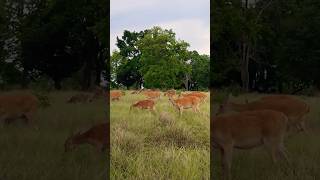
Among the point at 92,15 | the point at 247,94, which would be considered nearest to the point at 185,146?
the point at 247,94

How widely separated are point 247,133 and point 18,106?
97.5 inches

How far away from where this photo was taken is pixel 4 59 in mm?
4535

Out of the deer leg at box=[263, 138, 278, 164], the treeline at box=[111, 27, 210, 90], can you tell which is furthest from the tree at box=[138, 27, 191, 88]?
the deer leg at box=[263, 138, 278, 164]

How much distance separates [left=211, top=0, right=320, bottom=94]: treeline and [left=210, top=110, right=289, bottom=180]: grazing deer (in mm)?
960

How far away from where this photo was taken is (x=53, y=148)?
3.89m

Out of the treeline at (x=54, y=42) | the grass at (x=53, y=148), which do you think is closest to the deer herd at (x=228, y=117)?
the grass at (x=53, y=148)

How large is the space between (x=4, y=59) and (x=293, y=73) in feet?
9.44

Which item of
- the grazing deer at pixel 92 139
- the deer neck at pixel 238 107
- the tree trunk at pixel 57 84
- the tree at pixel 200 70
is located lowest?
the grazing deer at pixel 92 139

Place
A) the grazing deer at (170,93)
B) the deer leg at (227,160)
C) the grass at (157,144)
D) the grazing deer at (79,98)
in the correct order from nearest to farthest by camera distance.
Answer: the deer leg at (227,160) < the grass at (157,144) < the grazing deer at (79,98) < the grazing deer at (170,93)

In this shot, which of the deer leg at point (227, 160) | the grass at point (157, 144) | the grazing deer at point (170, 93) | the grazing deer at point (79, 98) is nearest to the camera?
the deer leg at point (227, 160)

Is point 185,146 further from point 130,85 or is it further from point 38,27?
point 38,27

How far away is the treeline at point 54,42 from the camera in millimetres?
4375

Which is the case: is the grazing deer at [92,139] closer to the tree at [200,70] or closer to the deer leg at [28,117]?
the deer leg at [28,117]

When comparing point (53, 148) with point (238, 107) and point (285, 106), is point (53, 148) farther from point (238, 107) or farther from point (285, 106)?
point (285, 106)
